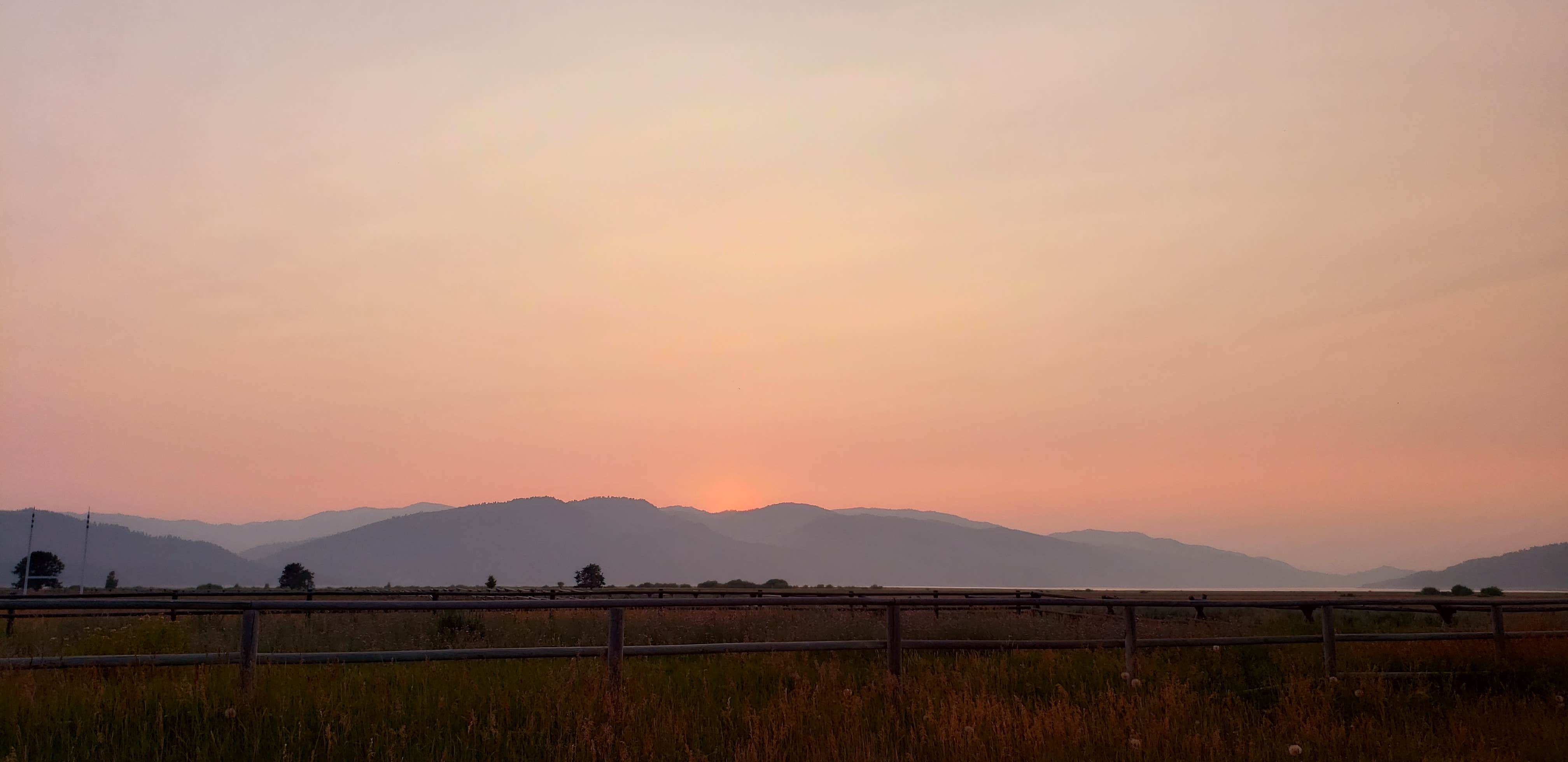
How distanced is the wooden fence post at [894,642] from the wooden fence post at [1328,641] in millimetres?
6163

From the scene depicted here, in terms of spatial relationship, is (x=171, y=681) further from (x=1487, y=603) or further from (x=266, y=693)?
(x=1487, y=603)

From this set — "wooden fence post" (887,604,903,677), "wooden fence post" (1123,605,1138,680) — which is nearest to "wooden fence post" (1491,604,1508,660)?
"wooden fence post" (1123,605,1138,680)

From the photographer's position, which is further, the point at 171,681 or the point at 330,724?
the point at 171,681

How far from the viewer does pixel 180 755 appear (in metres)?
7.64

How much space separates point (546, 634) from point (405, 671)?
1388 cm

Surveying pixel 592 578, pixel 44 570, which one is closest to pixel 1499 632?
pixel 592 578

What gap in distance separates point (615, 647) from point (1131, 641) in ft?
21.4

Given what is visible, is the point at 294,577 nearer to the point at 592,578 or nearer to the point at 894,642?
the point at 592,578

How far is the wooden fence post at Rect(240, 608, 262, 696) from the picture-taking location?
8688mm

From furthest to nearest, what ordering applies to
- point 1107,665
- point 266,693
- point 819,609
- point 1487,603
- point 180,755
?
point 819,609 < point 1487,603 < point 1107,665 < point 266,693 < point 180,755

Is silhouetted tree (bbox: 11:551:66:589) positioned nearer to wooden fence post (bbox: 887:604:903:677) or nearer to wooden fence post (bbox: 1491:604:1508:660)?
wooden fence post (bbox: 887:604:903:677)

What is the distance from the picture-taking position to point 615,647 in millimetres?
9680

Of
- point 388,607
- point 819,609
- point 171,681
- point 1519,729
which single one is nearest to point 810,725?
point 388,607

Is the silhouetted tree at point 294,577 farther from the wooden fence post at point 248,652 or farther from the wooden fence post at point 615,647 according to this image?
the wooden fence post at point 615,647
